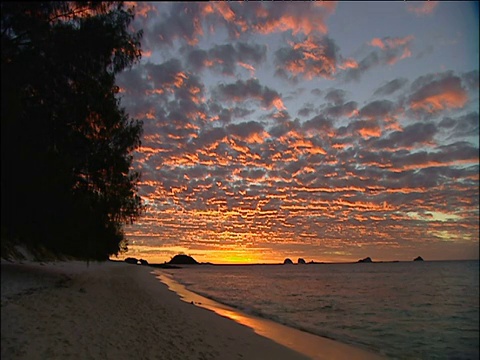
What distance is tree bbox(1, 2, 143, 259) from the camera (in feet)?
25.3

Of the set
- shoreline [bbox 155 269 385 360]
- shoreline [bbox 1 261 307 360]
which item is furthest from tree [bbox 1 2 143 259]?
shoreline [bbox 155 269 385 360]

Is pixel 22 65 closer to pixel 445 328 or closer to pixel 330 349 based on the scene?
pixel 330 349

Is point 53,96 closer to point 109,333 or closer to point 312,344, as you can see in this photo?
point 109,333

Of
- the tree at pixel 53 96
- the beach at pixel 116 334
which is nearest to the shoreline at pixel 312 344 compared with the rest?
the beach at pixel 116 334

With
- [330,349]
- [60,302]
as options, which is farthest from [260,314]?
[60,302]

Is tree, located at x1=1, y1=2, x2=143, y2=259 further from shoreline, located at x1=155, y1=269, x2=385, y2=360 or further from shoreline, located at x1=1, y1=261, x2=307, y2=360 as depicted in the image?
shoreline, located at x1=155, y1=269, x2=385, y2=360

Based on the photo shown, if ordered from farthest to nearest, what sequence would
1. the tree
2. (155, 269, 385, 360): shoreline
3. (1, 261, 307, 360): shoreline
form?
(155, 269, 385, 360): shoreline
(1, 261, 307, 360): shoreline
the tree

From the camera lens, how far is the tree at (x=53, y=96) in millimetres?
7699

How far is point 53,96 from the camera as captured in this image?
9.18 metres

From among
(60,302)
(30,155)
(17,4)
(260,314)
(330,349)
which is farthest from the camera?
(260,314)

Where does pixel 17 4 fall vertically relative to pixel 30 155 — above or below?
above

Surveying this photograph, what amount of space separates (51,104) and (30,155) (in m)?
1.79

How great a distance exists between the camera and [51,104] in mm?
9188

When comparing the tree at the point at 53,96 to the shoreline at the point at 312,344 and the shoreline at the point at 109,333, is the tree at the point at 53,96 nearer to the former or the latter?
the shoreline at the point at 109,333
